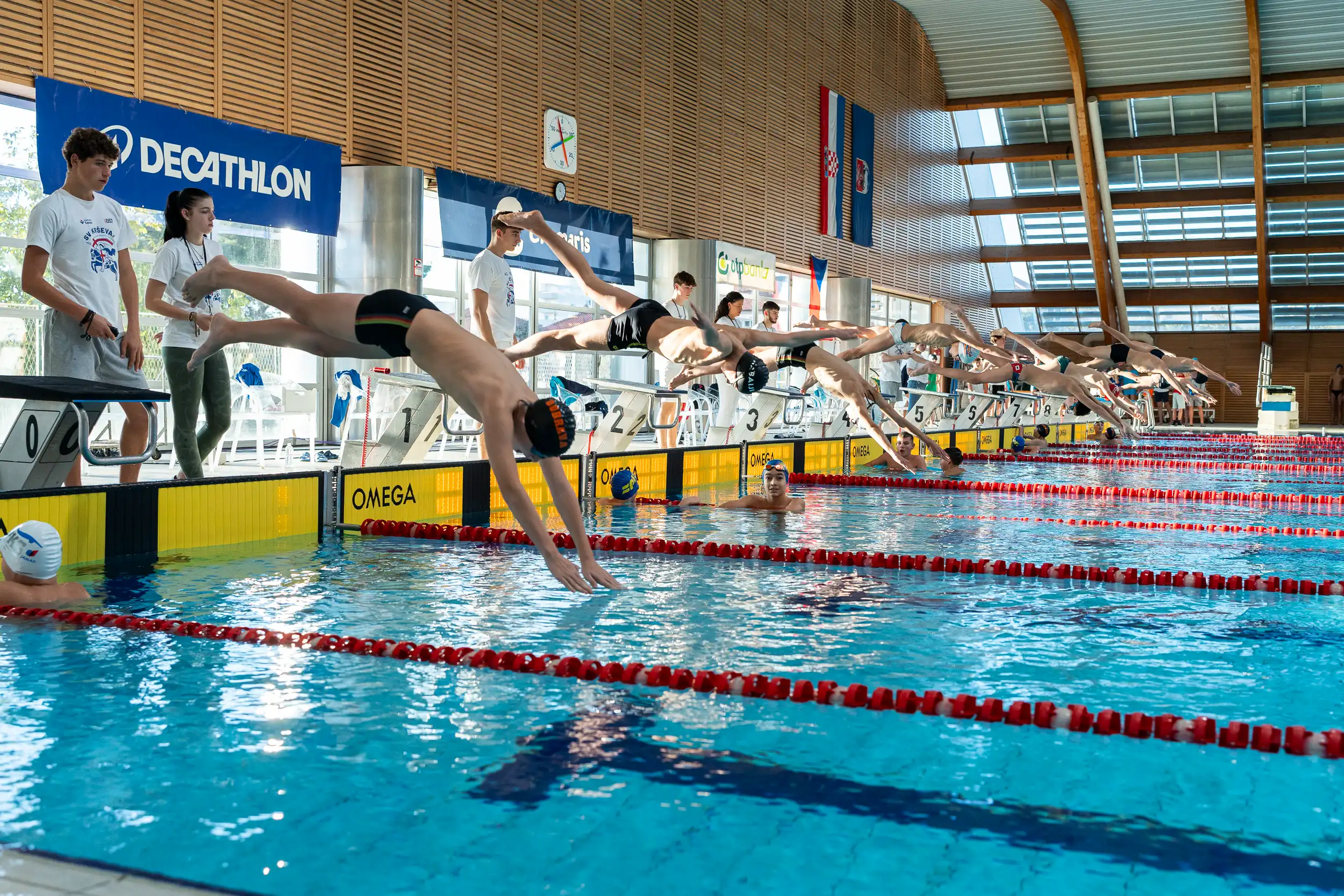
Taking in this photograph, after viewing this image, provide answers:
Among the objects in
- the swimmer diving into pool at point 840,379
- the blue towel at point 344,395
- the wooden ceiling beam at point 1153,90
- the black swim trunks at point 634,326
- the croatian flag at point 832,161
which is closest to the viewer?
the black swim trunks at point 634,326

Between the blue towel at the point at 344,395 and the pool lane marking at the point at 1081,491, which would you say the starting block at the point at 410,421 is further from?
the pool lane marking at the point at 1081,491

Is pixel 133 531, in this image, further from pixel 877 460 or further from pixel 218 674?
pixel 877 460

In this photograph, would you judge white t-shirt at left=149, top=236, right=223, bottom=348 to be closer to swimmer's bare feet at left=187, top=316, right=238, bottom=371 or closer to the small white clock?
swimmer's bare feet at left=187, top=316, right=238, bottom=371

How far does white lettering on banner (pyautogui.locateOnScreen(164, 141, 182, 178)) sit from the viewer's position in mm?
9594

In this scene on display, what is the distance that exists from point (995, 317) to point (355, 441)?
77.8 ft

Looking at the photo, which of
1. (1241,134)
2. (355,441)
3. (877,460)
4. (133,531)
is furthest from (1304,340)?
(133,531)

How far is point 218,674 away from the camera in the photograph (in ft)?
12.2

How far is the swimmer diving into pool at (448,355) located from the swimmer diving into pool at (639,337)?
164 centimetres

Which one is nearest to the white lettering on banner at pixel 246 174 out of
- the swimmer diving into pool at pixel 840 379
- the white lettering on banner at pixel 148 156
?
the white lettering on banner at pixel 148 156

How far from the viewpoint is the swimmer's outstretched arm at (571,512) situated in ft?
13.7

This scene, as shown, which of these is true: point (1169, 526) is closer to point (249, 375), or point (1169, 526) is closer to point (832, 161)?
point (249, 375)

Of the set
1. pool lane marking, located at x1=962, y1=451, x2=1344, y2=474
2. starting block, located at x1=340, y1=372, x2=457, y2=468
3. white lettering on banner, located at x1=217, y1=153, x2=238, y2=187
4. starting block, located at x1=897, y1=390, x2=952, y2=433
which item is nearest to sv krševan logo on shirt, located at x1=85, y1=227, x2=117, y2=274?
starting block, located at x1=340, y1=372, x2=457, y2=468

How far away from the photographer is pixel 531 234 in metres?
12.9

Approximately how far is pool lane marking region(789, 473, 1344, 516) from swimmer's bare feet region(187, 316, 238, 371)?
7450mm
